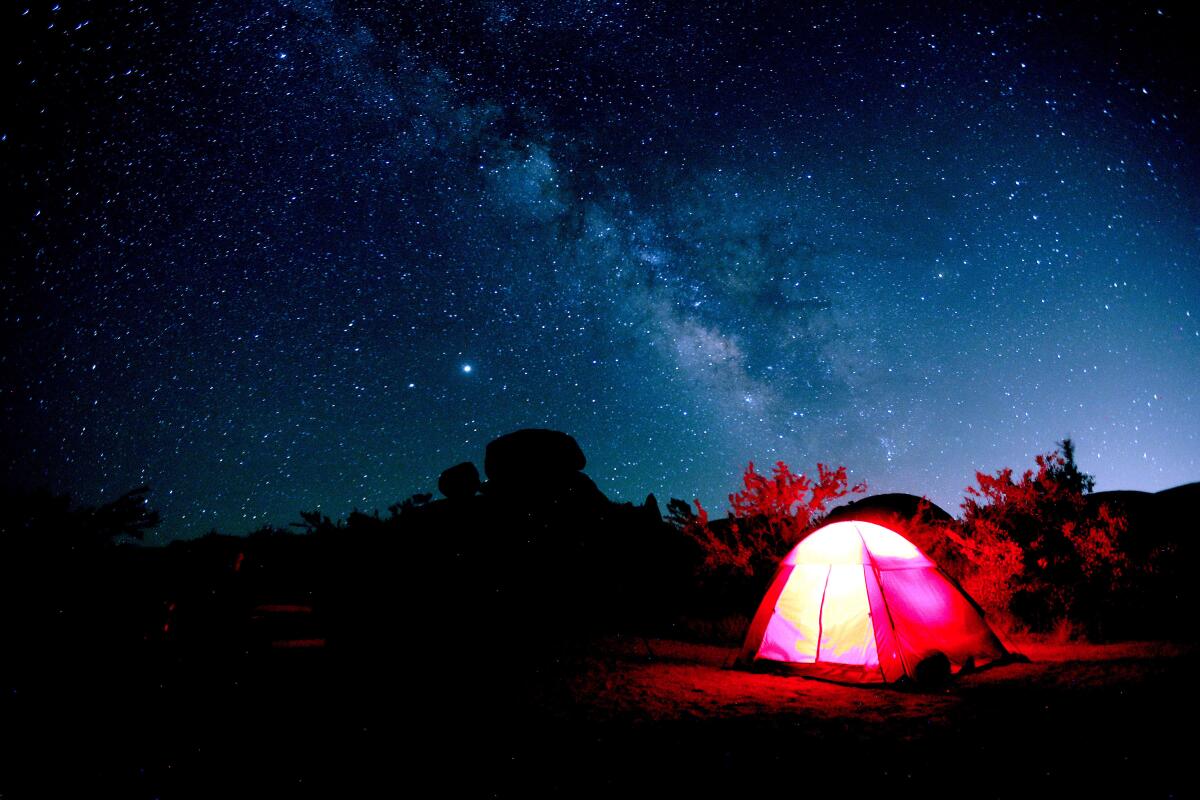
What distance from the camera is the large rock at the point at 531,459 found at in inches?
993

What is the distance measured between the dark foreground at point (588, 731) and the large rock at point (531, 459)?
58.5 ft

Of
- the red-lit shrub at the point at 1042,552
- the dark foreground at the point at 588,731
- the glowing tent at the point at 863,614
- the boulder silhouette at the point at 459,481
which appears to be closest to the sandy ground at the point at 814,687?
the dark foreground at the point at 588,731

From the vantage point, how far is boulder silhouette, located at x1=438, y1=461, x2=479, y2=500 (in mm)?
25719

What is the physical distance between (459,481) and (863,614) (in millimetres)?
21209

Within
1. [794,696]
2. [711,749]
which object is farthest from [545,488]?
[711,749]

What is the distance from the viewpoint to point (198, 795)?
140 inches

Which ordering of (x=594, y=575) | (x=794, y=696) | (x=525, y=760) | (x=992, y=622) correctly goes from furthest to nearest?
1. (x=594, y=575)
2. (x=992, y=622)
3. (x=794, y=696)
4. (x=525, y=760)

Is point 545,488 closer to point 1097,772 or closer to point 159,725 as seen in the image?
point 159,725

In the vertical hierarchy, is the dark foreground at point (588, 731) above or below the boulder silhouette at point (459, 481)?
below

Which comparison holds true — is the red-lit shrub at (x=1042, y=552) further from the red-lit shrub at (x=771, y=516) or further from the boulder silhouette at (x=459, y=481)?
the boulder silhouette at (x=459, y=481)

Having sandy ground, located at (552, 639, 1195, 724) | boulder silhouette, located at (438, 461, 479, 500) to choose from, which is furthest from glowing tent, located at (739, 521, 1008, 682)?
boulder silhouette, located at (438, 461, 479, 500)

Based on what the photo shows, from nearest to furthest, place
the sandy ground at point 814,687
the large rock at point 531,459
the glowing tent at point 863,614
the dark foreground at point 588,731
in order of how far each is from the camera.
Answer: the dark foreground at point 588,731 < the sandy ground at point 814,687 < the glowing tent at point 863,614 < the large rock at point 531,459

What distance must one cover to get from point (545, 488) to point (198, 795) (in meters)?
21.2

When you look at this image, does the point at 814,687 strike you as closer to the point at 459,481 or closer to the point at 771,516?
the point at 771,516
